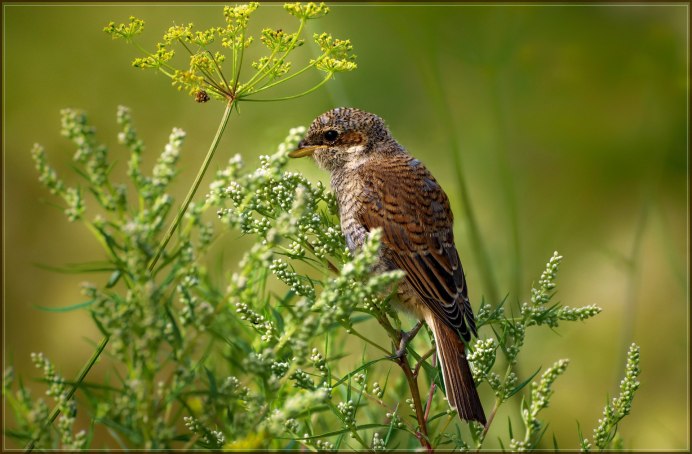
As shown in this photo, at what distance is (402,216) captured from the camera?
2.80 meters

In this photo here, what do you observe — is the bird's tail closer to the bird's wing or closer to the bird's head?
the bird's wing

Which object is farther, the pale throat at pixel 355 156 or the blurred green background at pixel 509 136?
the blurred green background at pixel 509 136

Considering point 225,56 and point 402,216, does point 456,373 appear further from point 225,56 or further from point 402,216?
point 225,56

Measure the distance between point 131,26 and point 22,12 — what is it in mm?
3776

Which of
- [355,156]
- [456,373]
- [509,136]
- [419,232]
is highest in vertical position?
[509,136]

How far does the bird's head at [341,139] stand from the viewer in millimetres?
3168

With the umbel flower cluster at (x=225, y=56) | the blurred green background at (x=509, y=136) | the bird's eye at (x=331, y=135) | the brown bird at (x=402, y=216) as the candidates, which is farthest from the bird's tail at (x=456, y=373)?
the blurred green background at (x=509, y=136)

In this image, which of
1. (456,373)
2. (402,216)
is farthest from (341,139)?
(456,373)

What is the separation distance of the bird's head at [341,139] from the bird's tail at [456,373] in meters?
0.85

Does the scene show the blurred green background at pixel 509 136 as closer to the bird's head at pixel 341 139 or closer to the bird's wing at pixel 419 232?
the bird's head at pixel 341 139

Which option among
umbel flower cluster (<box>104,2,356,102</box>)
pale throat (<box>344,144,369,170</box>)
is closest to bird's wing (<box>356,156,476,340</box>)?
pale throat (<box>344,144,369,170</box>)

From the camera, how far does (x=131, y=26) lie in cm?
174

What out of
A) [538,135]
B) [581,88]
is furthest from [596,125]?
[538,135]

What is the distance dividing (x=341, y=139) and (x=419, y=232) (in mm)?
593
